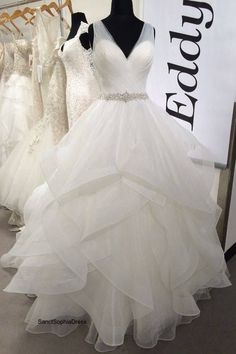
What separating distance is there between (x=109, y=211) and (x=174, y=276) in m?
0.37

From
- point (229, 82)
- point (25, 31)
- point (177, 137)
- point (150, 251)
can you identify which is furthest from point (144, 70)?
point (25, 31)

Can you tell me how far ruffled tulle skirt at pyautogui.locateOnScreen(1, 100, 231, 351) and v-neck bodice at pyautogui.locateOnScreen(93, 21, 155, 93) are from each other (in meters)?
0.08

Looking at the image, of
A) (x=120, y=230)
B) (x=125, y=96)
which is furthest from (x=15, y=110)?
(x=120, y=230)

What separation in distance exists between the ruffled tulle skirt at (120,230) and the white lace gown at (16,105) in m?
1.11

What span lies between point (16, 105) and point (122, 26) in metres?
1.29

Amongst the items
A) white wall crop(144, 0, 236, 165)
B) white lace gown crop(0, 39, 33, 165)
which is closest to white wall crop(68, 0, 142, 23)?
white wall crop(144, 0, 236, 165)

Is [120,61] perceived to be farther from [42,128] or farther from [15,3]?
[15,3]

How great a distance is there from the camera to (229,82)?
4.62 feet

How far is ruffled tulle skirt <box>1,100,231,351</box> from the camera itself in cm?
106

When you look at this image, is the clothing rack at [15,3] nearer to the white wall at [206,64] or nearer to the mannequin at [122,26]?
the white wall at [206,64]

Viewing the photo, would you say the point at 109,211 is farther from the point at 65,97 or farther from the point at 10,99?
the point at 10,99

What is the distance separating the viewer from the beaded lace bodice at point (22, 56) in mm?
2033

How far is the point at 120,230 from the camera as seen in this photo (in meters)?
1.08

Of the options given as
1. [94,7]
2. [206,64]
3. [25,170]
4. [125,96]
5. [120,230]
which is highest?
[94,7]
